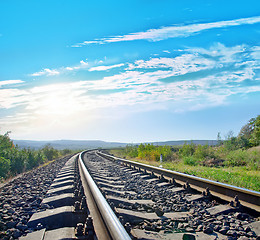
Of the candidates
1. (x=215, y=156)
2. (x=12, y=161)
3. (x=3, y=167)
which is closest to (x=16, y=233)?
(x=3, y=167)

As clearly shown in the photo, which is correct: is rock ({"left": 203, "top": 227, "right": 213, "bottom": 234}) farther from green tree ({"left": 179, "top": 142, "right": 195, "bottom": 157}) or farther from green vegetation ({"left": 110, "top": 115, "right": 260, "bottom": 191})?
green tree ({"left": 179, "top": 142, "right": 195, "bottom": 157})

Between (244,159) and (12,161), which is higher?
(244,159)

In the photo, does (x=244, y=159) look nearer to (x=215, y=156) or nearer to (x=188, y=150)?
(x=215, y=156)

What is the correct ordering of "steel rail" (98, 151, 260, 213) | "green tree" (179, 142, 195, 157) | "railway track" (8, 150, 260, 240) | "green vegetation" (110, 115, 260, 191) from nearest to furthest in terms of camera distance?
"railway track" (8, 150, 260, 240) → "steel rail" (98, 151, 260, 213) → "green vegetation" (110, 115, 260, 191) → "green tree" (179, 142, 195, 157)

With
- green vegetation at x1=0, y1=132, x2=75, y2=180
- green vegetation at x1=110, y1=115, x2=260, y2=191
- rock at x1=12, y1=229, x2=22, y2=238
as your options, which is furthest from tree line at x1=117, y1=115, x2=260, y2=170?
rock at x1=12, y1=229, x2=22, y2=238

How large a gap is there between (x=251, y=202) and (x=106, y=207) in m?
2.62

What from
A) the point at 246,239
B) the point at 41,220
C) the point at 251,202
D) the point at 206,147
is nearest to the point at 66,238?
the point at 41,220

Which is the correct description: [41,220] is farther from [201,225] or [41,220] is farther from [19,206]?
[201,225]

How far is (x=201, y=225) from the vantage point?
359 centimetres

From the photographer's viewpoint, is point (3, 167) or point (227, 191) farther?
point (3, 167)

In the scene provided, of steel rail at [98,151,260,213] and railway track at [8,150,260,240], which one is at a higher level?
steel rail at [98,151,260,213]

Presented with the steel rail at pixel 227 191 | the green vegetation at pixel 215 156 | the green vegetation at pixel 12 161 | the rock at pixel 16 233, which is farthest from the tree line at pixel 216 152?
the rock at pixel 16 233

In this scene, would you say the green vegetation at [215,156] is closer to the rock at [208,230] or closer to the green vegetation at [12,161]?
the rock at [208,230]

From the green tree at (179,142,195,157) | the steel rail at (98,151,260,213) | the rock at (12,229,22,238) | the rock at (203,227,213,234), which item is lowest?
the rock at (12,229,22,238)
